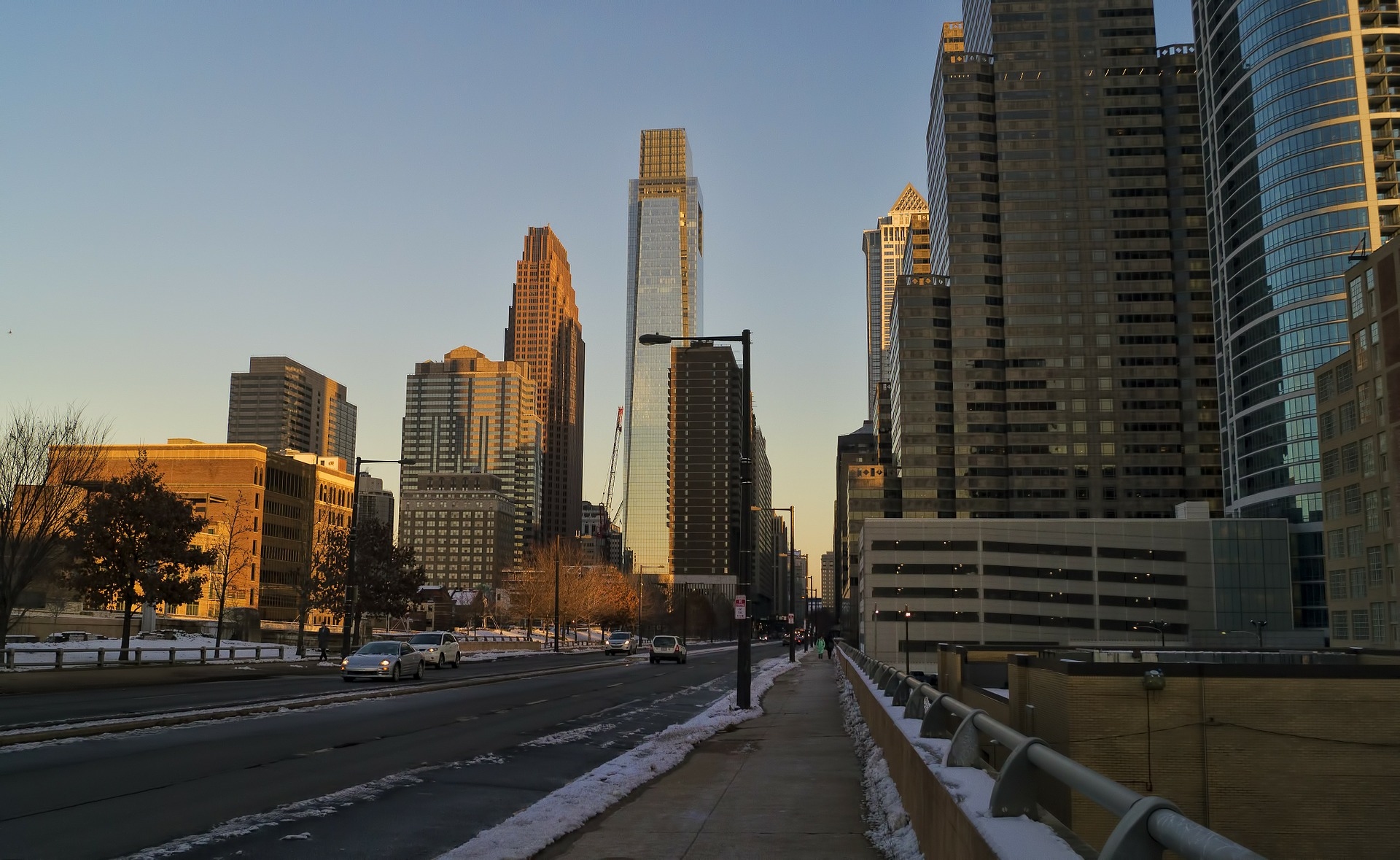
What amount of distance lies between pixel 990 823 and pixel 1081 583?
137586mm

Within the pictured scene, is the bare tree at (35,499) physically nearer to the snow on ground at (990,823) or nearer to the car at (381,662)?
the car at (381,662)

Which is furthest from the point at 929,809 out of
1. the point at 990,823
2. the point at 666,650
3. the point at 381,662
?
the point at 666,650

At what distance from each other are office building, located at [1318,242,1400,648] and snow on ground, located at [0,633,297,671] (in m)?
82.9

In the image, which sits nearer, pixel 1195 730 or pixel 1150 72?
pixel 1195 730

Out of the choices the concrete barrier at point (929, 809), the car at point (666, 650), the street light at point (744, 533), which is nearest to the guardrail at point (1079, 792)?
the concrete barrier at point (929, 809)

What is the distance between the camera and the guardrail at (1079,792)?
3.29 meters

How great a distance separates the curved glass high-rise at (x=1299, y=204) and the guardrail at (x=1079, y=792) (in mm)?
141418

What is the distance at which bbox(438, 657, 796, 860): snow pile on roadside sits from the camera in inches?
376

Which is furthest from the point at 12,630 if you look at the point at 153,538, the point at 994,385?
the point at 994,385

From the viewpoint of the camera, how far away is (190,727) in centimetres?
1992

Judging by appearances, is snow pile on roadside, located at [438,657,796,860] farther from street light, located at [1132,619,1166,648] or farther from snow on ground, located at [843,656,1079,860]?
street light, located at [1132,619,1166,648]

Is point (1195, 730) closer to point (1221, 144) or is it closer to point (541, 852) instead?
point (541, 852)

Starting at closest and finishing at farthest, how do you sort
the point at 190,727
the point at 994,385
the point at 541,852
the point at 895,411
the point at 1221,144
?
1. the point at 541,852
2. the point at 190,727
3. the point at 1221,144
4. the point at 994,385
5. the point at 895,411

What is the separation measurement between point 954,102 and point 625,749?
6894 inches
